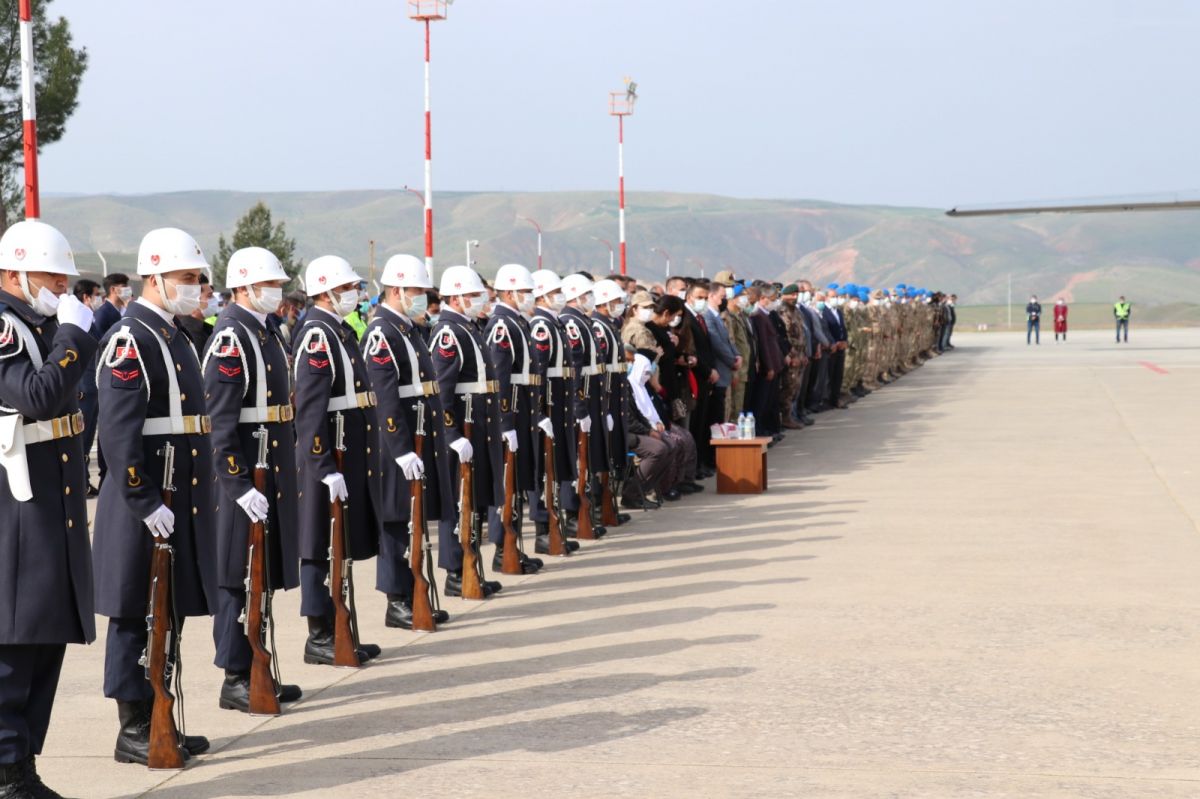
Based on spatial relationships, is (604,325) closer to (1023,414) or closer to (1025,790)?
(1025,790)

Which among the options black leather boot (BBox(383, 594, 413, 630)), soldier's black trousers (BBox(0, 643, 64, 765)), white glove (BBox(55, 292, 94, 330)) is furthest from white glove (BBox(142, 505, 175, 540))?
white glove (BBox(55, 292, 94, 330))

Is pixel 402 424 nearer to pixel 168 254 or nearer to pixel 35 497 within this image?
pixel 168 254

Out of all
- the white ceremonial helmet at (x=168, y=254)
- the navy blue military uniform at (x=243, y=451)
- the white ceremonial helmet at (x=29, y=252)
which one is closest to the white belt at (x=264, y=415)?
the navy blue military uniform at (x=243, y=451)

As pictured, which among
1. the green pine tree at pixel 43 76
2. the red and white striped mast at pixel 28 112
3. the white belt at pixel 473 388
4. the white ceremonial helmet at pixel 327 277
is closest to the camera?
the white ceremonial helmet at pixel 327 277

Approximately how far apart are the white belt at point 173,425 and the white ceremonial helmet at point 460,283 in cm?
375

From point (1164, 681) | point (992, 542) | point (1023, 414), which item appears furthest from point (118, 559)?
point (1023, 414)

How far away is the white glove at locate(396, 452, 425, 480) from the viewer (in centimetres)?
819

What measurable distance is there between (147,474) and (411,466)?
2.43m

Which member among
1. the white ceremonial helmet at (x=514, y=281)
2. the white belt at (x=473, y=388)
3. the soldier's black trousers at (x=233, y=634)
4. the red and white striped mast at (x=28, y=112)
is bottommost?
the soldier's black trousers at (x=233, y=634)

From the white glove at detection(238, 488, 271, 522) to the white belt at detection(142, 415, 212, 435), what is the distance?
47 cm

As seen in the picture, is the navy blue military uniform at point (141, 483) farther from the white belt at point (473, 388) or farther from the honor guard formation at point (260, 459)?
the white belt at point (473, 388)

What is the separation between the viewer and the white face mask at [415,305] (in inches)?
344

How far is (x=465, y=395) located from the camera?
962 centimetres

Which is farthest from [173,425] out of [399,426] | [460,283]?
[460,283]
